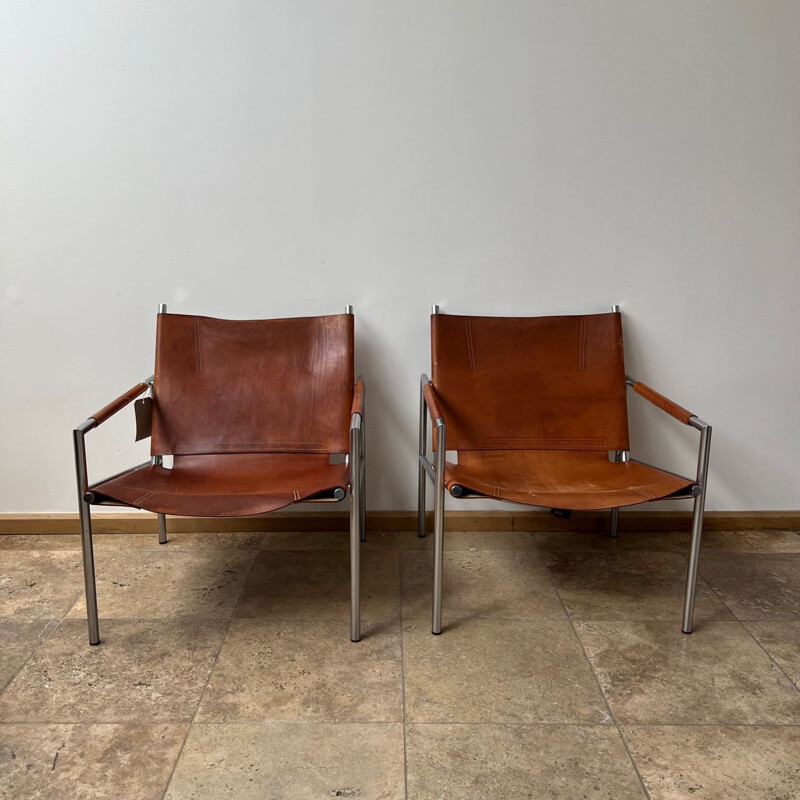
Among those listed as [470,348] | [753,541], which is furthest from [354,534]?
[753,541]

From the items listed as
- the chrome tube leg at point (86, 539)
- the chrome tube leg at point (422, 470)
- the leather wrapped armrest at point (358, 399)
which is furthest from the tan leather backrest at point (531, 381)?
the chrome tube leg at point (86, 539)

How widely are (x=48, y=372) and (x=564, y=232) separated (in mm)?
1829

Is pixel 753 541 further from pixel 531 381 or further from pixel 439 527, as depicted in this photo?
pixel 439 527

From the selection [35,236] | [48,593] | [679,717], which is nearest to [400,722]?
[679,717]

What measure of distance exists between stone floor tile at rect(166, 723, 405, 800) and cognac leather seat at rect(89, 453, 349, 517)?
48 cm

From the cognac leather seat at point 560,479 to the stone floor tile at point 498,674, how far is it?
358 mm

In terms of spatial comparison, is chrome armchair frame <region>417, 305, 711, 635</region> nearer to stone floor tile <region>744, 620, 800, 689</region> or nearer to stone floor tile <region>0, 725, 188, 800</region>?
stone floor tile <region>744, 620, 800, 689</region>

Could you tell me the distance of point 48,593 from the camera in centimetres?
192

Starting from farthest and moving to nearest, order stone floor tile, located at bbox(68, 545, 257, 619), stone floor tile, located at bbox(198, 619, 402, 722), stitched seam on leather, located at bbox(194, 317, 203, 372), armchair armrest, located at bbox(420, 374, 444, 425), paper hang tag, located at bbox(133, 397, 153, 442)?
stitched seam on leather, located at bbox(194, 317, 203, 372) < paper hang tag, located at bbox(133, 397, 153, 442) < stone floor tile, located at bbox(68, 545, 257, 619) < armchair armrest, located at bbox(420, 374, 444, 425) < stone floor tile, located at bbox(198, 619, 402, 722)

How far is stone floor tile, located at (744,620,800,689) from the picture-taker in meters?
1.56

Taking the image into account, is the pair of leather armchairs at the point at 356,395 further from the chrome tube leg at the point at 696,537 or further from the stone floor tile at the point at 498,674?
the stone floor tile at the point at 498,674

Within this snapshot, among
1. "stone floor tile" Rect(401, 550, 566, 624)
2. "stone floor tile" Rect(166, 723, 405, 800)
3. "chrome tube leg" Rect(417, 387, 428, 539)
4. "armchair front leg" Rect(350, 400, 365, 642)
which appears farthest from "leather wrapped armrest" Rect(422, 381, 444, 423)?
A: "stone floor tile" Rect(166, 723, 405, 800)

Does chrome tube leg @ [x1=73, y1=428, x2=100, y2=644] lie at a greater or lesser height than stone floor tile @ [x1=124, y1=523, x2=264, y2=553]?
greater

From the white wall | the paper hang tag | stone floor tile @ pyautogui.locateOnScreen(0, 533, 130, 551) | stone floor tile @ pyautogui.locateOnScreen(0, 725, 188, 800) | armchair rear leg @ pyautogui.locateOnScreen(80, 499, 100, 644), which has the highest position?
the white wall
